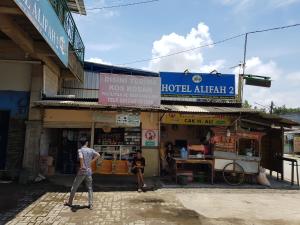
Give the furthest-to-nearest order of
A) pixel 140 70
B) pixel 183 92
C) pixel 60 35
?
pixel 140 70, pixel 183 92, pixel 60 35

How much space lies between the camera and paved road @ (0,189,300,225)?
8430 mm

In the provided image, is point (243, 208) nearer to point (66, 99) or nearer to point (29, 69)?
point (66, 99)

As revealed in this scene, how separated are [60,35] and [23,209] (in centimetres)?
557

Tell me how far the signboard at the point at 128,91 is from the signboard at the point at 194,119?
1510 mm

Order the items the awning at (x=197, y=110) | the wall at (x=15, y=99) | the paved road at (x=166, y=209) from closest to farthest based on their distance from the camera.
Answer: the paved road at (x=166, y=209)
the awning at (x=197, y=110)
the wall at (x=15, y=99)

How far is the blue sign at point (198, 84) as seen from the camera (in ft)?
60.6

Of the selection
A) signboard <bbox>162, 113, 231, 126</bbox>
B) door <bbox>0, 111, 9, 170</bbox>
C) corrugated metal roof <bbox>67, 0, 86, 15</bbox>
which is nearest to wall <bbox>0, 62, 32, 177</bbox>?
door <bbox>0, 111, 9, 170</bbox>

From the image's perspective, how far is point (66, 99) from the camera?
13.9 metres

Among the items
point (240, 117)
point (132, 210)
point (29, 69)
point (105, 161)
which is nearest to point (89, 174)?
point (132, 210)

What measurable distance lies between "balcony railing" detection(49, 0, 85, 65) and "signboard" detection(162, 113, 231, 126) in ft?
16.0

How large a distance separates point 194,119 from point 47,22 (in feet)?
24.8

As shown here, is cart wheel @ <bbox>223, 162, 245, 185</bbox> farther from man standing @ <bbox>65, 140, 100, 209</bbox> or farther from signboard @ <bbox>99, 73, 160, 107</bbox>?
man standing @ <bbox>65, 140, 100, 209</bbox>

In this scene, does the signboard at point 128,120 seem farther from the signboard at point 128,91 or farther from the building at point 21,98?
the building at point 21,98

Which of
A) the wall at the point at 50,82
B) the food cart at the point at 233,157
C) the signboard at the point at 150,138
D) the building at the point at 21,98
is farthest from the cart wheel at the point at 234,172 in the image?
the wall at the point at 50,82
